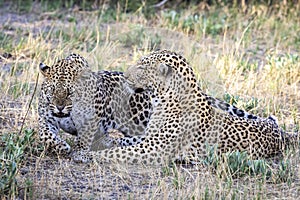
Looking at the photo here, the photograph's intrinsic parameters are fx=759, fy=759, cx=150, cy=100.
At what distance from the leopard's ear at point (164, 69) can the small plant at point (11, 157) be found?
1.56 meters

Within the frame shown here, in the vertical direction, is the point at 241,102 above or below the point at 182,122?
above

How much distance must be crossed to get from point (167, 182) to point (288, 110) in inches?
133

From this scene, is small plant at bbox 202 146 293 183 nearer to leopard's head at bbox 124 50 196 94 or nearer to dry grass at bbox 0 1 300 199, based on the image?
dry grass at bbox 0 1 300 199

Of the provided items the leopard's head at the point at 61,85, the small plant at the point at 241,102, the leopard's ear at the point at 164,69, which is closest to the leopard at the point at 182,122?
the leopard's ear at the point at 164,69

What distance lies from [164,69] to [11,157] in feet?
6.34

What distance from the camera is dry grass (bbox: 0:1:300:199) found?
7203 mm

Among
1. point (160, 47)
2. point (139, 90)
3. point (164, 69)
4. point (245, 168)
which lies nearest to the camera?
point (245, 168)

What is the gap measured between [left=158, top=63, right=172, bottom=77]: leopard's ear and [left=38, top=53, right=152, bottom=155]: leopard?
1.52ft

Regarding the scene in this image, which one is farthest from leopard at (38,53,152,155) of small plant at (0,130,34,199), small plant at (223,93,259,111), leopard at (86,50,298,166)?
small plant at (223,93,259,111)

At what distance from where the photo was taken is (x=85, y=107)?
8.02 meters

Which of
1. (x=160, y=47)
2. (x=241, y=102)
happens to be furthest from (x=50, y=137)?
(x=160, y=47)

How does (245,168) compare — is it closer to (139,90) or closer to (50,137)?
(139,90)

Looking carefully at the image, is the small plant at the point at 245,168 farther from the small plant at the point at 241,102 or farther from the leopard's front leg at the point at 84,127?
the small plant at the point at 241,102

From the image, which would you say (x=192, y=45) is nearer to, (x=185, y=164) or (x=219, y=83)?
(x=219, y=83)
